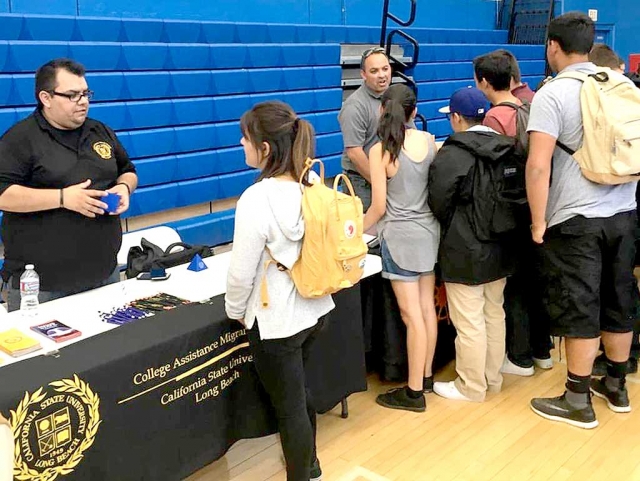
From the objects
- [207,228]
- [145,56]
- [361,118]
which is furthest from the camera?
[207,228]

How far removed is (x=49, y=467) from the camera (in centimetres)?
179

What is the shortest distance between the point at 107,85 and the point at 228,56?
1.17 meters

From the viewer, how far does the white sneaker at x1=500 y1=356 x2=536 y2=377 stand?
334cm

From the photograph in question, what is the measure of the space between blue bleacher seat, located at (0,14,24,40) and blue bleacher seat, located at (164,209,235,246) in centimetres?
161

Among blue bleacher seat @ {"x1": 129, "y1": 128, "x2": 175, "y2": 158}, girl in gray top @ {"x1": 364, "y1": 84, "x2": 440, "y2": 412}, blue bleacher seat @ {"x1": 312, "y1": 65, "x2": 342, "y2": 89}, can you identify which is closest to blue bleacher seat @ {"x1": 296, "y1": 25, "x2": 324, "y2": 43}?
blue bleacher seat @ {"x1": 312, "y1": 65, "x2": 342, "y2": 89}

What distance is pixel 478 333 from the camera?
298cm

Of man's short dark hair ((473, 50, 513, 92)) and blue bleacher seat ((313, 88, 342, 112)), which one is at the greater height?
man's short dark hair ((473, 50, 513, 92))

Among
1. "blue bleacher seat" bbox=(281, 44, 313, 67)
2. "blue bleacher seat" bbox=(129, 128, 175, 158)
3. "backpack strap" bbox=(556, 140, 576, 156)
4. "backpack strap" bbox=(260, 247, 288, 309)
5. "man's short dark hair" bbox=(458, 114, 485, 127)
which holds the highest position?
"blue bleacher seat" bbox=(281, 44, 313, 67)

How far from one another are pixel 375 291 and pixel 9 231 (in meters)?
1.57

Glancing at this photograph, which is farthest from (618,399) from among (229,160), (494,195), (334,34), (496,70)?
(334,34)

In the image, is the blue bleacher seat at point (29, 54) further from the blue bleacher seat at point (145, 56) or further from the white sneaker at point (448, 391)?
the white sneaker at point (448, 391)

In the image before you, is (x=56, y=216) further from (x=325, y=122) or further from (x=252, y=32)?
(x=325, y=122)

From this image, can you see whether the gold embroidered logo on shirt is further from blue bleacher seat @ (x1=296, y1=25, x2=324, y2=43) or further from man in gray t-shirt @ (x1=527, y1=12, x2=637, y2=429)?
blue bleacher seat @ (x1=296, y1=25, x2=324, y2=43)

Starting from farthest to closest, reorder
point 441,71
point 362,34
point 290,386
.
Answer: point 441,71 < point 362,34 < point 290,386
